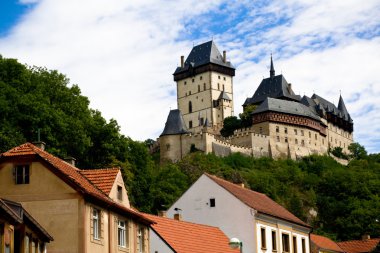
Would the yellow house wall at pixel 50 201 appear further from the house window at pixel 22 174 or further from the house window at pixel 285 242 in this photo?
the house window at pixel 285 242

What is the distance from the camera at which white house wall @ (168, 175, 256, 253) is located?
46.7m

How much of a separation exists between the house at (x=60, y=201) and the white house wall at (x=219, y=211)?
1513 centimetres

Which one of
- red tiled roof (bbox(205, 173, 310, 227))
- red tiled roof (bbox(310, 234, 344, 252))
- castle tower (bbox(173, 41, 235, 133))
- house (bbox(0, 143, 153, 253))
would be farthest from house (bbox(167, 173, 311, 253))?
castle tower (bbox(173, 41, 235, 133))

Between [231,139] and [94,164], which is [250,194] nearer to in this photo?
[94,164]

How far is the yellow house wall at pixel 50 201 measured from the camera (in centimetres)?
3016

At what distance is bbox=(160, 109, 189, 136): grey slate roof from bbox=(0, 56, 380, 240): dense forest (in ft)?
17.0

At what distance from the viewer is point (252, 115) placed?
159125 mm

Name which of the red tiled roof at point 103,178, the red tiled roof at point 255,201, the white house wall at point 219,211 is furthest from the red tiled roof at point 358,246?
the red tiled roof at point 103,178

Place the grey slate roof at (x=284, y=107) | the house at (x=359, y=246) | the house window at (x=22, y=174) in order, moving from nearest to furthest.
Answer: the house window at (x=22, y=174), the house at (x=359, y=246), the grey slate roof at (x=284, y=107)

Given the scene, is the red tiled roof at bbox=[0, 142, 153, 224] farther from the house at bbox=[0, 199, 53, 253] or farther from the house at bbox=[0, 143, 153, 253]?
the house at bbox=[0, 199, 53, 253]

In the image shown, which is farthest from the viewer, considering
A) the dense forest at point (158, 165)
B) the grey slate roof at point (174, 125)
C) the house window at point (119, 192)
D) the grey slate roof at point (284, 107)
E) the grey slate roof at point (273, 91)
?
the grey slate roof at point (273, 91)

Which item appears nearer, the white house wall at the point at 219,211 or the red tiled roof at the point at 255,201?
the white house wall at the point at 219,211

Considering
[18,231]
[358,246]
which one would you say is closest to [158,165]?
[358,246]

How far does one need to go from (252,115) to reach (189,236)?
118 m
